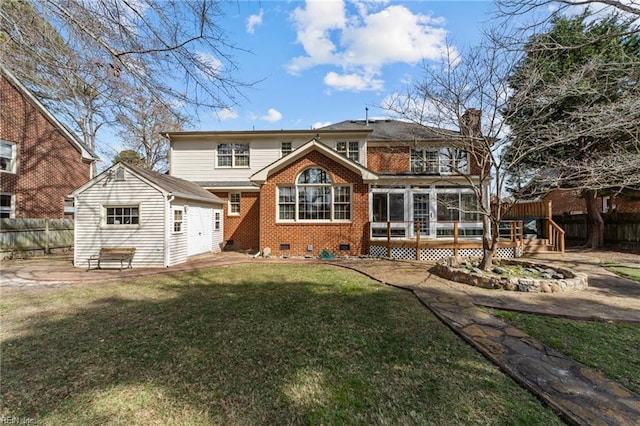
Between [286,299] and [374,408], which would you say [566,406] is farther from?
[286,299]

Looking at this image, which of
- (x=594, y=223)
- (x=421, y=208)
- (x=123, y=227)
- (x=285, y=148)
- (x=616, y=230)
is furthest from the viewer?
(x=285, y=148)

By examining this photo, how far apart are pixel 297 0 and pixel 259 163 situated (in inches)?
435

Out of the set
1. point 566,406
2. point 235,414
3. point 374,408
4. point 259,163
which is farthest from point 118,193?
point 566,406

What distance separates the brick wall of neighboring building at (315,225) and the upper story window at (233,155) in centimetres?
429

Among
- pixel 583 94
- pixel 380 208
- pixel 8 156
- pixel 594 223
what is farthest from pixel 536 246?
pixel 8 156

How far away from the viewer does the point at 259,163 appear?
52.7 ft

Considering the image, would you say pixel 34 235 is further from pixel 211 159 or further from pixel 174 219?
pixel 211 159

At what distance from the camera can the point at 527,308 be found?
5602 millimetres

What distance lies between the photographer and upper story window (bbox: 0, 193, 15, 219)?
1287 centimetres

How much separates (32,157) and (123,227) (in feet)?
27.7

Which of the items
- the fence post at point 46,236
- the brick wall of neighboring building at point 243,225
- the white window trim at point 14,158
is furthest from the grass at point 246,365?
the white window trim at point 14,158

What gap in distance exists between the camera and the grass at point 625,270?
849cm

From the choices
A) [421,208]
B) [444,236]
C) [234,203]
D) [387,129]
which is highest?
[387,129]

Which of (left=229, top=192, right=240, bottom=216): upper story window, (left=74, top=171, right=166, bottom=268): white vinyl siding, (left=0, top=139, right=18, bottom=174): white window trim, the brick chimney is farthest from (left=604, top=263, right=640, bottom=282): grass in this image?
(left=0, top=139, right=18, bottom=174): white window trim
